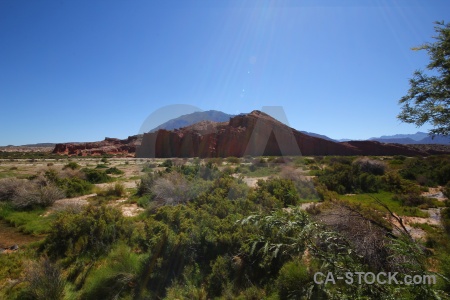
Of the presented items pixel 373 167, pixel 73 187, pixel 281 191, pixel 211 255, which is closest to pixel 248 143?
pixel 373 167

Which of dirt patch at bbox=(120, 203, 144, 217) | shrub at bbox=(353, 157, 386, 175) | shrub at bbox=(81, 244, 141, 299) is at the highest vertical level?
shrub at bbox=(353, 157, 386, 175)

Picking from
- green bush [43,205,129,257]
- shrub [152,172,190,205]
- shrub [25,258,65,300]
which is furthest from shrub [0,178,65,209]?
shrub [25,258,65,300]

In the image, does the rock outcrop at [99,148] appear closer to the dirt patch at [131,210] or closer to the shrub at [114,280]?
the dirt patch at [131,210]

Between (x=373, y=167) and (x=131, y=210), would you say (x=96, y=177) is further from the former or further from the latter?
(x=373, y=167)

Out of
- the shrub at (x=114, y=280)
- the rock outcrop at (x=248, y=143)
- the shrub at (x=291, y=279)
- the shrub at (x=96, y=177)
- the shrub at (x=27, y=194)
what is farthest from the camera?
the rock outcrop at (x=248, y=143)

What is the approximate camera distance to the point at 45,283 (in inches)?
175

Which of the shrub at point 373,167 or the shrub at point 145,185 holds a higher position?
the shrub at point 373,167

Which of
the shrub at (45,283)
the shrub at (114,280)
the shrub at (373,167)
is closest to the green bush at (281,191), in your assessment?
the shrub at (114,280)

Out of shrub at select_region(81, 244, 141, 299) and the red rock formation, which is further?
the red rock formation

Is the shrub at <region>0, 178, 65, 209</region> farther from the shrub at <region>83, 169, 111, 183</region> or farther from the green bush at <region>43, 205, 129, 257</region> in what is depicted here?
the shrub at <region>83, 169, 111, 183</region>

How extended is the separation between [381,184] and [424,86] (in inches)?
252

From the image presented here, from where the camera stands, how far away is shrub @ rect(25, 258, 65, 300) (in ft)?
14.3

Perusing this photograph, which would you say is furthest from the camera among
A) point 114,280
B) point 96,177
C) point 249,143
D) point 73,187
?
point 249,143

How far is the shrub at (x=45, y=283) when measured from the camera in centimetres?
435
